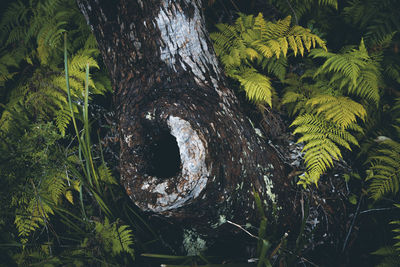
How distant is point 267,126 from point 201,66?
0.92 metres

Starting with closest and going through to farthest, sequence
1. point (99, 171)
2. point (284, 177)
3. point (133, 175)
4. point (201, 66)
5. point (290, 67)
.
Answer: point (133, 175) → point (201, 66) → point (284, 177) → point (99, 171) → point (290, 67)

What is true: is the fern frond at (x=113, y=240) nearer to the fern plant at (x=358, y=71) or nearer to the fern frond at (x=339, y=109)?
the fern frond at (x=339, y=109)

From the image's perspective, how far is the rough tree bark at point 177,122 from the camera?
4.44 feet

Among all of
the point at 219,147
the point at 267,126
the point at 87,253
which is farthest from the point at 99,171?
the point at 267,126

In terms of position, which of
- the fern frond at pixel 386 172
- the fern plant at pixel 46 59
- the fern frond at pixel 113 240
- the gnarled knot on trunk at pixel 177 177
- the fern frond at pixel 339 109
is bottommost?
the fern frond at pixel 386 172

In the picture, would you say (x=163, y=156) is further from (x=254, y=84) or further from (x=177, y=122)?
(x=254, y=84)

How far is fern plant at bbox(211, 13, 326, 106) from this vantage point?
6.86ft

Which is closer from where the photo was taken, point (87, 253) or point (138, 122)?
point (138, 122)

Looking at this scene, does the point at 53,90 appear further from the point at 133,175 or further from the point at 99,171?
the point at 133,175

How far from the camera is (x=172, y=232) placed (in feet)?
6.26

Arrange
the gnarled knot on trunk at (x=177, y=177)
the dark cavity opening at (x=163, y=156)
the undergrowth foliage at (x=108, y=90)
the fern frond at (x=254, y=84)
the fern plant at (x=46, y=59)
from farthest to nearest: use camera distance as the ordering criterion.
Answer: the fern plant at (x=46, y=59) < the fern frond at (x=254, y=84) < the undergrowth foliage at (x=108, y=90) < the dark cavity opening at (x=163, y=156) < the gnarled knot on trunk at (x=177, y=177)

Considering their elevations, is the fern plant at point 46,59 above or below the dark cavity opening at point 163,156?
above

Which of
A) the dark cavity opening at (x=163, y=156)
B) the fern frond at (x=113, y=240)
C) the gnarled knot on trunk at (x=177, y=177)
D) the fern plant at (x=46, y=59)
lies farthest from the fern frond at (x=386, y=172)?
the fern plant at (x=46, y=59)

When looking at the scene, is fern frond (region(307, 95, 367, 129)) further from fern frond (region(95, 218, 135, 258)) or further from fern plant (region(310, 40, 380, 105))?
fern frond (region(95, 218, 135, 258))
